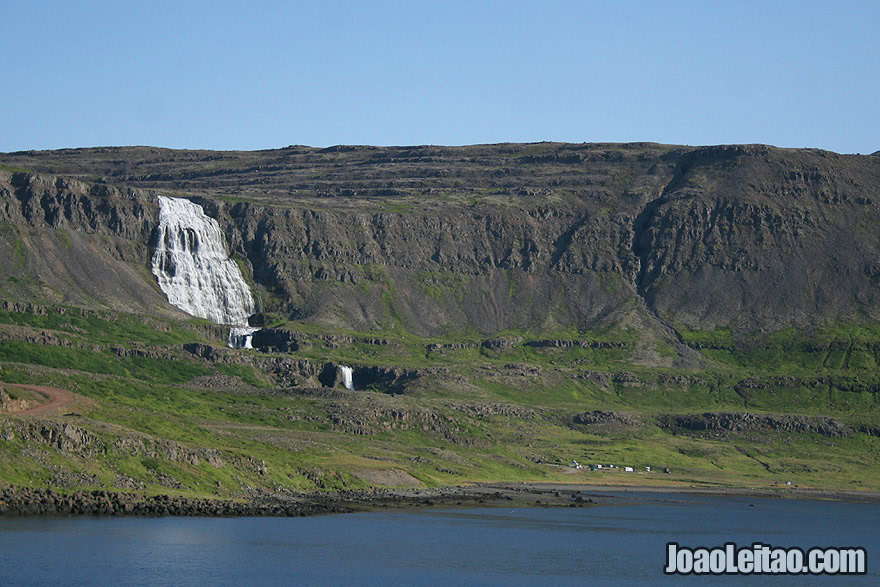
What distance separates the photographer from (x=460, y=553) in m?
134

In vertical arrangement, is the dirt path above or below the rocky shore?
above

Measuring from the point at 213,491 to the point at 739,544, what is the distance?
6458 centimetres

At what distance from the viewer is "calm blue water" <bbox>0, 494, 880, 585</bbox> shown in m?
110

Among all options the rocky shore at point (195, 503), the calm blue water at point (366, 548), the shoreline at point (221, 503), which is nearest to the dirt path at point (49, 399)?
the shoreline at point (221, 503)

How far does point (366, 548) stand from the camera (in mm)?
133250

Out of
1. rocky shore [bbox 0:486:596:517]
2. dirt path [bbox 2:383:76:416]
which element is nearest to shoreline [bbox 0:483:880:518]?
rocky shore [bbox 0:486:596:517]

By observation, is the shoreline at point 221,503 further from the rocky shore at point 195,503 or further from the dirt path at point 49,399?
the dirt path at point 49,399

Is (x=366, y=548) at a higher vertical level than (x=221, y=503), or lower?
lower

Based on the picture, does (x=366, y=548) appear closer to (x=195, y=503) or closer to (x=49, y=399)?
(x=195, y=503)

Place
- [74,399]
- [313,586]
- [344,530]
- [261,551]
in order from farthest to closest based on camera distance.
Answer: [74,399] → [344,530] → [261,551] → [313,586]

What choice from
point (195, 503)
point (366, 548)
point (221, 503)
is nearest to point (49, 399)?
point (221, 503)

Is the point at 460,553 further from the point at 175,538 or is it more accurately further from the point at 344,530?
the point at 175,538

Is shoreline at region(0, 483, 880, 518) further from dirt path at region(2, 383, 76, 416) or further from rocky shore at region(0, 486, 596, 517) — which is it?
dirt path at region(2, 383, 76, 416)

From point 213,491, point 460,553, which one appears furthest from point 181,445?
point 460,553
